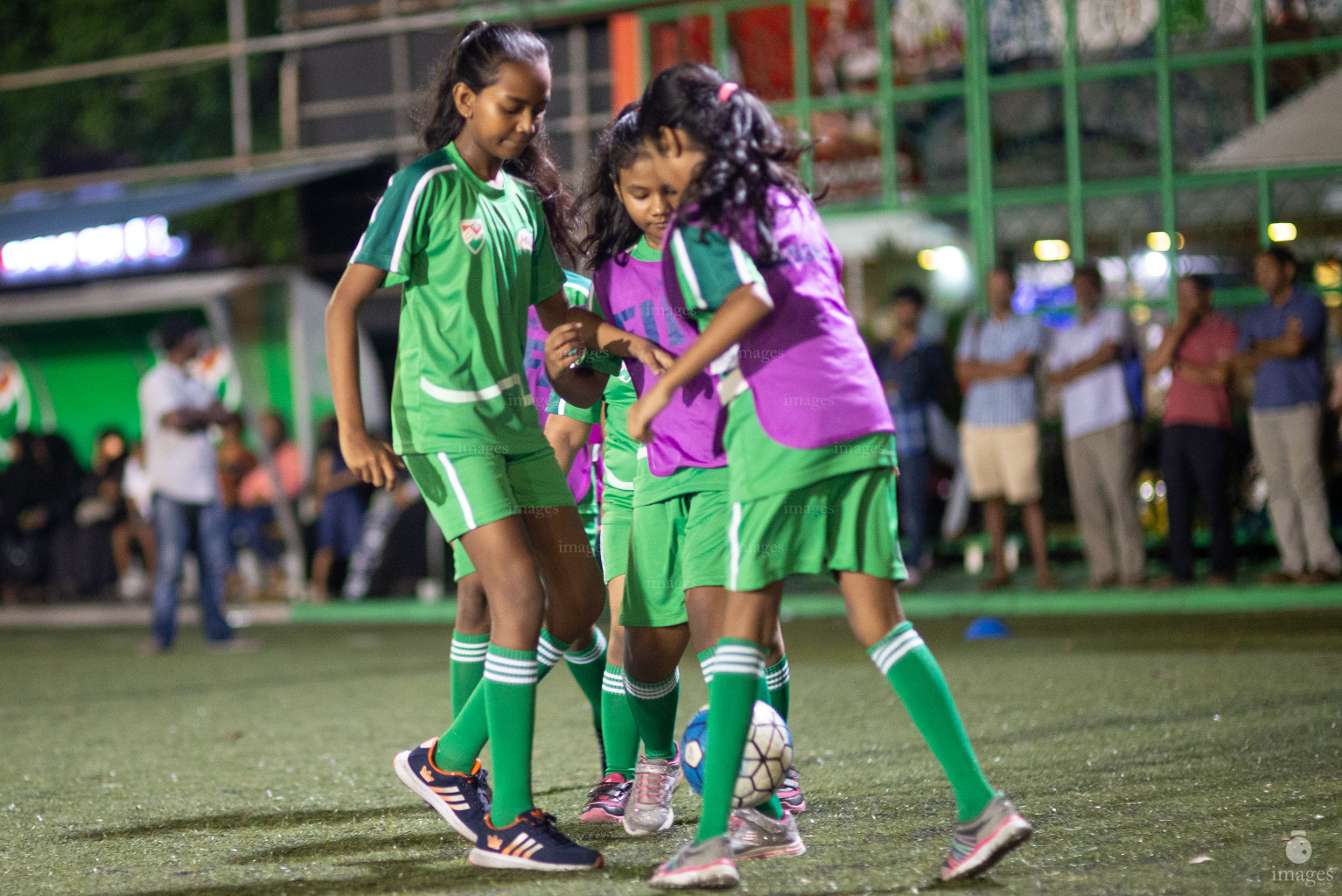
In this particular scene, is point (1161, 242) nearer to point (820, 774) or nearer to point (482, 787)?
point (820, 774)

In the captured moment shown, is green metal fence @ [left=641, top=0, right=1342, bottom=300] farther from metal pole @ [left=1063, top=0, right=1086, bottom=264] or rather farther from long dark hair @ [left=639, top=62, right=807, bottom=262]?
long dark hair @ [left=639, top=62, right=807, bottom=262]

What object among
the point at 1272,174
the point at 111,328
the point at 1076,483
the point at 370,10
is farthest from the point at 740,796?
the point at 370,10

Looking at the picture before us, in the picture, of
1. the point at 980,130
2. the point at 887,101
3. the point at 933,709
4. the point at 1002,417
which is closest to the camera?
the point at 933,709

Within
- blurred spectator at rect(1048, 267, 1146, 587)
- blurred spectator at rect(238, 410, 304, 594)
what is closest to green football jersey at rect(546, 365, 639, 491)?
blurred spectator at rect(1048, 267, 1146, 587)

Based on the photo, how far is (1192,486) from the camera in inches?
391

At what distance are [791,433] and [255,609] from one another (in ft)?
34.0

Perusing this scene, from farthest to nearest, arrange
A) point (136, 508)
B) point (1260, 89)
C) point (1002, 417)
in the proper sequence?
point (136, 508) < point (1260, 89) < point (1002, 417)

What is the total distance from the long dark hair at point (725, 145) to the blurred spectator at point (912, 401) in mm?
7278

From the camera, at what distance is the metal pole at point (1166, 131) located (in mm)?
12094

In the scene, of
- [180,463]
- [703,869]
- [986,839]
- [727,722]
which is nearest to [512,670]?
[727,722]

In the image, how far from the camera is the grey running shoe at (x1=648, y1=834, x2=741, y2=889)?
3.23 metres

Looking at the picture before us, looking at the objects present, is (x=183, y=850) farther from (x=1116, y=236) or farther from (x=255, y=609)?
(x=1116, y=236)

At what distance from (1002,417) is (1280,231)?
11.0 ft

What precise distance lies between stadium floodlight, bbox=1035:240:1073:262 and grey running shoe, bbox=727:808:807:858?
9.94 metres
